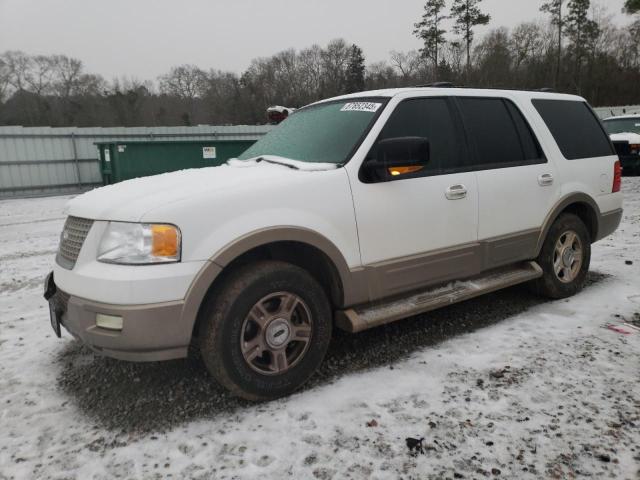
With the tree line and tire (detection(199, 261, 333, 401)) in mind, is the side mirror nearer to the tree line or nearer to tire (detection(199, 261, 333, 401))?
tire (detection(199, 261, 333, 401))

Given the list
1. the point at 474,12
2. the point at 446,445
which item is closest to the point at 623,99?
the point at 474,12

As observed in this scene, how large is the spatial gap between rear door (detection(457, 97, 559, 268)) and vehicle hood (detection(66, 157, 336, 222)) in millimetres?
1405

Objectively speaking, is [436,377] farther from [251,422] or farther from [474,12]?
[474,12]

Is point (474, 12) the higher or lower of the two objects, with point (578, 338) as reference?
higher

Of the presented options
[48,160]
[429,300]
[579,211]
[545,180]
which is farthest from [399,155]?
[48,160]

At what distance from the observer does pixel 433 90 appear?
3.69 meters

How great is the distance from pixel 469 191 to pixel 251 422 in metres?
2.27

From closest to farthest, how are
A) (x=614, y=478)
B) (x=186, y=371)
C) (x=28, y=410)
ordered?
(x=614, y=478) < (x=28, y=410) < (x=186, y=371)

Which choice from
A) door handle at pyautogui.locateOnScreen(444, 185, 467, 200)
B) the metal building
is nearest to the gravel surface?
door handle at pyautogui.locateOnScreen(444, 185, 467, 200)

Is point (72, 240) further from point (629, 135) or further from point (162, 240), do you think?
point (629, 135)

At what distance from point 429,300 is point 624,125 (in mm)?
14374

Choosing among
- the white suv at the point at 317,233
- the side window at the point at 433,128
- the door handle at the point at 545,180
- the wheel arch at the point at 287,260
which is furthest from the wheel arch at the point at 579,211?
the wheel arch at the point at 287,260

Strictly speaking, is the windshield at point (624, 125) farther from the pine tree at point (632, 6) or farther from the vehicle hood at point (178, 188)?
the vehicle hood at point (178, 188)

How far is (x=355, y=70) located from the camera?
6569cm
